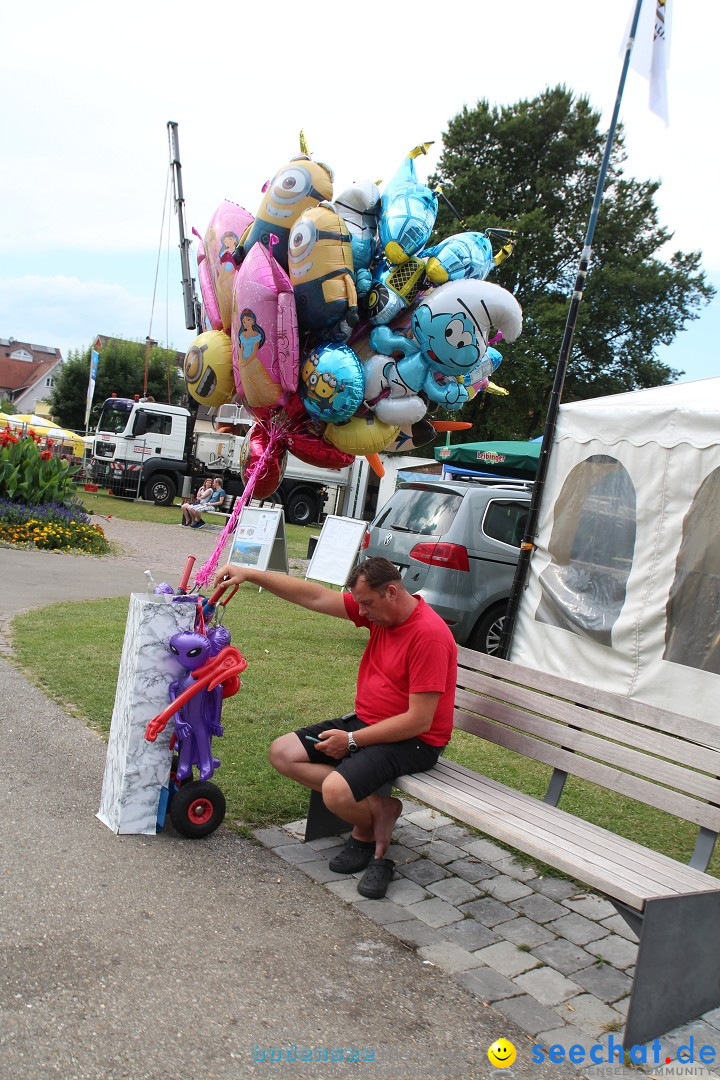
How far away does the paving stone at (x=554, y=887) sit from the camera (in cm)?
388

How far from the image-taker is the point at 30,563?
11.5 metres

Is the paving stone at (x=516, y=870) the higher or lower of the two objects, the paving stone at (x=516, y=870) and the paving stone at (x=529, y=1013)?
the lower

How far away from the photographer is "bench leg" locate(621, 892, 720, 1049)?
274 centimetres

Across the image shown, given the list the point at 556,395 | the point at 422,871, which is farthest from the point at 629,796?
the point at 556,395

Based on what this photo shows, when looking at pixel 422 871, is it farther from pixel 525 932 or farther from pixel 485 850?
pixel 525 932

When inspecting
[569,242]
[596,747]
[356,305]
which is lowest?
[596,747]

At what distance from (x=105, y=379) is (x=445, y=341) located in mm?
48335

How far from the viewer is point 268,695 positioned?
20.5 ft

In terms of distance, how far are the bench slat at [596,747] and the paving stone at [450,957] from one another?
0.97m

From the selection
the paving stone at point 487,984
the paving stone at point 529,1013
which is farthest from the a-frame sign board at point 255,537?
the paving stone at point 529,1013

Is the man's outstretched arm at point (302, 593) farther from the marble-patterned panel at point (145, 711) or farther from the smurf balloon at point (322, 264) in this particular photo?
the smurf balloon at point (322, 264)

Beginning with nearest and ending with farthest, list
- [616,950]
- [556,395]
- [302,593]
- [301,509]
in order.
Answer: [616,950]
[302,593]
[556,395]
[301,509]

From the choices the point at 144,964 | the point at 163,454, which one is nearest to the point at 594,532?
the point at 144,964

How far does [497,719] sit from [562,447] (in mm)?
3624
